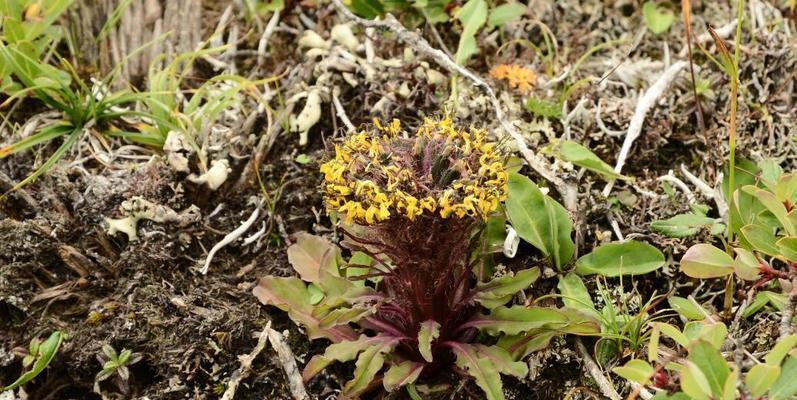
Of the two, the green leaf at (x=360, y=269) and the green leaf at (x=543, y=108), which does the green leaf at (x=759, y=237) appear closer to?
the green leaf at (x=543, y=108)

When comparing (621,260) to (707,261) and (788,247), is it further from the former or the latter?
(788,247)

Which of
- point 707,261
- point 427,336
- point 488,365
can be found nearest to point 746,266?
point 707,261

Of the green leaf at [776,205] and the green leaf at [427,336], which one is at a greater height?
the green leaf at [776,205]

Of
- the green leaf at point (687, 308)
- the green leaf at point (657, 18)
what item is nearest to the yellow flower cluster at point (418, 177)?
the green leaf at point (687, 308)

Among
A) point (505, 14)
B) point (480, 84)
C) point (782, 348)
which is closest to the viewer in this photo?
point (782, 348)

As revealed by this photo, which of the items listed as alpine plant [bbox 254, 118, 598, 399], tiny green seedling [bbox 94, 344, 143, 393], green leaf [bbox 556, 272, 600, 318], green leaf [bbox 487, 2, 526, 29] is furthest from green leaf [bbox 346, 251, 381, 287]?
green leaf [bbox 487, 2, 526, 29]

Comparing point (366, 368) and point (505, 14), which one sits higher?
point (505, 14)

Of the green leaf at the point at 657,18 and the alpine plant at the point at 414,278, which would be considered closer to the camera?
the alpine plant at the point at 414,278
